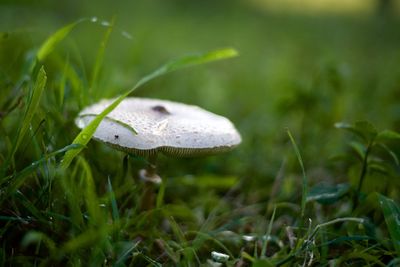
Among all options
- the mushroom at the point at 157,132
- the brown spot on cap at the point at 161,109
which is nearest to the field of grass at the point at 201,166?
the mushroom at the point at 157,132

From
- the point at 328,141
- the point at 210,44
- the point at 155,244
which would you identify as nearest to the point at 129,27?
the point at 210,44

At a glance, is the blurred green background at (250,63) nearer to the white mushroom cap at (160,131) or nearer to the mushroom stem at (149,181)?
the white mushroom cap at (160,131)

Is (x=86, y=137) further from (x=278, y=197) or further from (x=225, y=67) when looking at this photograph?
(x=225, y=67)

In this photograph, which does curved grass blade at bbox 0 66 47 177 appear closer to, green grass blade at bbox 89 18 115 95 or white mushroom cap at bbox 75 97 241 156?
white mushroom cap at bbox 75 97 241 156

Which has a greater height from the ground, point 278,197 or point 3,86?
point 3,86

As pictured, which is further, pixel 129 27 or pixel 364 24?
pixel 364 24

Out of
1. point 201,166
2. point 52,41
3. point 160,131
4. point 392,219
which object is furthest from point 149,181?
point 392,219

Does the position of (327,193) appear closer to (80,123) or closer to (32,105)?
(80,123)
